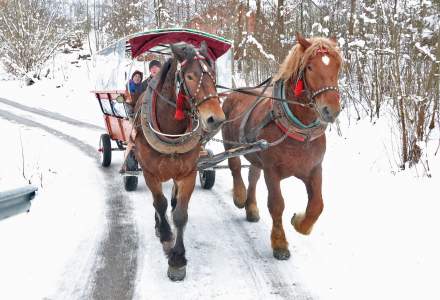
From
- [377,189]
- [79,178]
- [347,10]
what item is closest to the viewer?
[377,189]

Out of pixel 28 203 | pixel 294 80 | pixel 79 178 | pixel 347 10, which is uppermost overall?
pixel 347 10

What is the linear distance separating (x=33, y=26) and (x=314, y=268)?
2465 centimetres

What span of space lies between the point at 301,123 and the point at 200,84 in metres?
1.07

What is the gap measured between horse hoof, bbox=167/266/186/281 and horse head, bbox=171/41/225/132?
125 cm

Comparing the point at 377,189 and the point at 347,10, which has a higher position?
the point at 347,10

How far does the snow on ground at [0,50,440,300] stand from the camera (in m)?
3.64

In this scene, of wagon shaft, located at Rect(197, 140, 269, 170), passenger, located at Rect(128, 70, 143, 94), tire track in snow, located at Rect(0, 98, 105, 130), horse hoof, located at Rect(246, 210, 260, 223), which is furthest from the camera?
tire track in snow, located at Rect(0, 98, 105, 130)

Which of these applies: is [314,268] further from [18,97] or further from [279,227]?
[18,97]

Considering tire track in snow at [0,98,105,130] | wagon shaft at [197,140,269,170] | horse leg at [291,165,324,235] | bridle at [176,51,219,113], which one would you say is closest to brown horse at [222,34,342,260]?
horse leg at [291,165,324,235]

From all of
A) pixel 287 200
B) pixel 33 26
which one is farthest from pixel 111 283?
pixel 33 26

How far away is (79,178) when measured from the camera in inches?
293

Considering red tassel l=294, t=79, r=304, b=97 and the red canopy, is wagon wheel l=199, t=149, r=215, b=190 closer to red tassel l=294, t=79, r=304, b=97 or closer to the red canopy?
the red canopy

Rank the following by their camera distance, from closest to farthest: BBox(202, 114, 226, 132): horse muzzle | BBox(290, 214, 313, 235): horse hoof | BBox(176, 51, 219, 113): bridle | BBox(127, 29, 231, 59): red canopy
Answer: BBox(202, 114, 226, 132): horse muzzle
BBox(176, 51, 219, 113): bridle
BBox(290, 214, 313, 235): horse hoof
BBox(127, 29, 231, 59): red canopy

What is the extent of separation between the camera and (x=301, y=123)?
3.94 m
